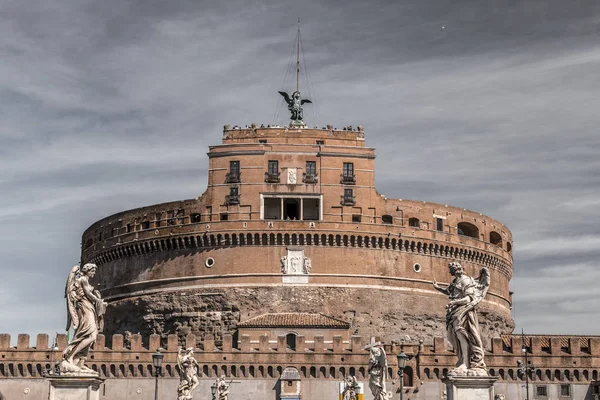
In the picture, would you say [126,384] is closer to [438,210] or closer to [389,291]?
[389,291]

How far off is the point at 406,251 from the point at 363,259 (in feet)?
11.5

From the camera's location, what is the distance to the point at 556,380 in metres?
67.4

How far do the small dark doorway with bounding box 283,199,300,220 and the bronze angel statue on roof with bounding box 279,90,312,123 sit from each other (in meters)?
8.54

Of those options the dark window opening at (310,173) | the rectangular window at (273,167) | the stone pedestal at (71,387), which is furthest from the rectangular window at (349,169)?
the stone pedestal at (71,387)

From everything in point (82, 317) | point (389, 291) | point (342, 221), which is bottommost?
point (82, 317)

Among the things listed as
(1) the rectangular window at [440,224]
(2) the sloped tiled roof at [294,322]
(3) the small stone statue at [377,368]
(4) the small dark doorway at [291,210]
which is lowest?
(3) the small stone statue at [377,368]

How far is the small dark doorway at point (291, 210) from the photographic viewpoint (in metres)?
76.5

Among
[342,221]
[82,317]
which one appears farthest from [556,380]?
[82,317]

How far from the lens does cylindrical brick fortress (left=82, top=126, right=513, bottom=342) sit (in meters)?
73.7

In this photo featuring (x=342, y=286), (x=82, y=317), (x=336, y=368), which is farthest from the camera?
(x=342, y=286)

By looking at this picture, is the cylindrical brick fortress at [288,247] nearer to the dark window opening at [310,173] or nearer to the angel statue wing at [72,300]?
the dark window opening at [310,173]

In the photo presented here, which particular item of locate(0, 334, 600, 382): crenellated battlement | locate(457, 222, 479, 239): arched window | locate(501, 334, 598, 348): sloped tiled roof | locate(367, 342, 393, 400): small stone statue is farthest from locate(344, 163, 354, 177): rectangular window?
locate(367, 342, 393, 400): small stone statue

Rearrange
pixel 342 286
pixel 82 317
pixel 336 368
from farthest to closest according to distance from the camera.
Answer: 1. pixel 342 286
2. pixel 336 368
3. pixel 82 317

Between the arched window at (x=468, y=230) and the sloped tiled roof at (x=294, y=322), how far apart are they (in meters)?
14.6
